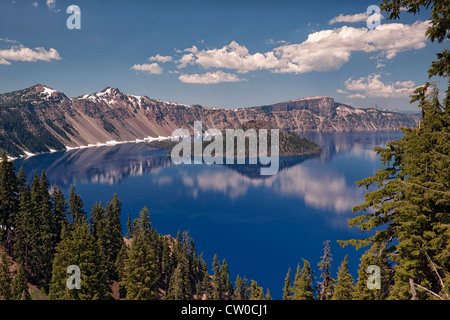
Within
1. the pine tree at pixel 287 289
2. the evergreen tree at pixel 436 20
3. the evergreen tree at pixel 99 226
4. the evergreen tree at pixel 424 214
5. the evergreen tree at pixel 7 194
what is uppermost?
the evergreen tree at pixel 436 20

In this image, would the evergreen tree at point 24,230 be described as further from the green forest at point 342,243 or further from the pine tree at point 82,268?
the pine tree at point 82,268

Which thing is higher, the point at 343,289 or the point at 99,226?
the point at 343,289

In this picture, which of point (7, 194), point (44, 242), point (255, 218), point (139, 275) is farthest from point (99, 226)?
point (255, 218)

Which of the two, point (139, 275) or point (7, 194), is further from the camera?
point (7, 194)

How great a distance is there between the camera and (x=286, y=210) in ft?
479

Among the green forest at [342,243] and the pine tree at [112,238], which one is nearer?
the green forest at [342,243]

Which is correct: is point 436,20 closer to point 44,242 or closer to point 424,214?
point 424,214

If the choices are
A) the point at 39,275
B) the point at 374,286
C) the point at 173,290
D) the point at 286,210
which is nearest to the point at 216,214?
the point at 286,210

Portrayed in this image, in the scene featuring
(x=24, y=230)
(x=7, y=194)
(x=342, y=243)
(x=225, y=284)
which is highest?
(x=342, y=243)

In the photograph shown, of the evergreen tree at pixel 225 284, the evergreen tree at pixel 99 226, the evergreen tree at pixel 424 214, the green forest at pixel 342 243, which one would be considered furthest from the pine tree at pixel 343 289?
the evergreen tree at pixel 99 226

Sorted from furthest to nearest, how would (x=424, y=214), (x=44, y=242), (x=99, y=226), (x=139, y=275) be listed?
(x=99, y=226) → (x=44, y=242) → (x=139, y=275) → (x=424, y=214)

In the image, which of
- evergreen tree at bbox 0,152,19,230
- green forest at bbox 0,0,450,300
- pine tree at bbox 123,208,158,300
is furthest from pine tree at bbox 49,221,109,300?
evergreen tree at bbox 0,152,19,230

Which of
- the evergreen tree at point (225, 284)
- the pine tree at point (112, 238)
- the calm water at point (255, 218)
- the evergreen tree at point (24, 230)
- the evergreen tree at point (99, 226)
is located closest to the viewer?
the evergreen tree at point (24, 230)

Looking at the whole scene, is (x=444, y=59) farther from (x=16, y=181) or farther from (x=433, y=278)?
(x=16, y=181)
